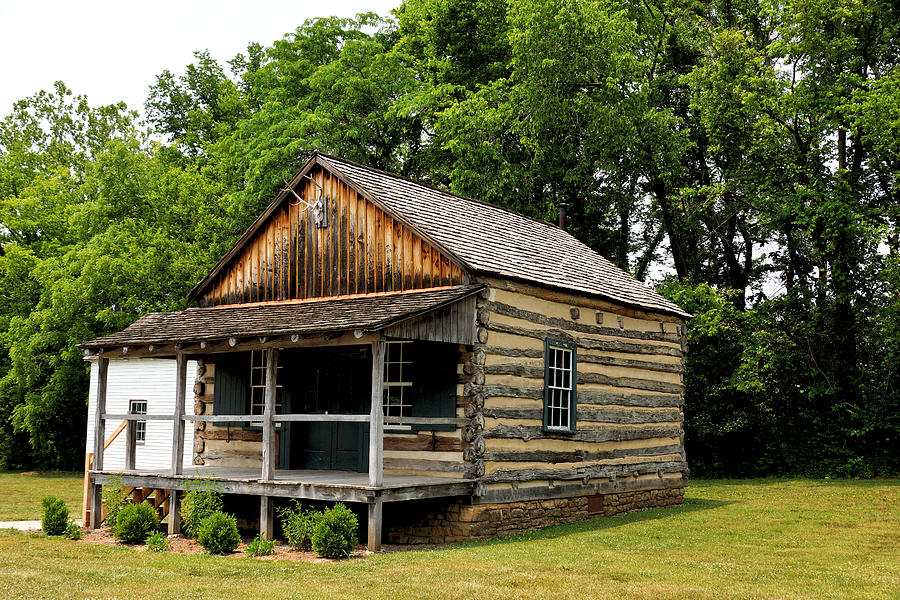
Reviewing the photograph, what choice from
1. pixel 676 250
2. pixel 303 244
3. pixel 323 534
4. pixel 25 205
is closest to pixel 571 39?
pixel 676 250

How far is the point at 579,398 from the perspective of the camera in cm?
1698

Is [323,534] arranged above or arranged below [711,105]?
below

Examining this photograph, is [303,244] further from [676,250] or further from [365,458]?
[676,250]

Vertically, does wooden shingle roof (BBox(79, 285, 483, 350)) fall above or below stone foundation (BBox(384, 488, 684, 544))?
above

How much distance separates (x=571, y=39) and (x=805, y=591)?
20346 millimetres

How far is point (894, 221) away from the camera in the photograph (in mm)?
25328

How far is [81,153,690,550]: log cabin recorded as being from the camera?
14383 millimetres

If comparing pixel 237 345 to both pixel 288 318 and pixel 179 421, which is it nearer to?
pixel 288 318

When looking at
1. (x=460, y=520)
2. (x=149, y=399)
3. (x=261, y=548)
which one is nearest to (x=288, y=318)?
(x=261, y=548)

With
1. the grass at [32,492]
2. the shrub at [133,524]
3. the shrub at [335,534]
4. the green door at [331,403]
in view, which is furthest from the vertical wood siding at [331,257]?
the grass at [32,492]

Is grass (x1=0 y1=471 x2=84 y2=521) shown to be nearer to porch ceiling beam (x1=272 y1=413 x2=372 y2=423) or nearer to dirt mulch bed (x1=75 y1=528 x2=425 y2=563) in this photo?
dirt mulch bed (x1=75 y1=528 x2=425 y2=563)

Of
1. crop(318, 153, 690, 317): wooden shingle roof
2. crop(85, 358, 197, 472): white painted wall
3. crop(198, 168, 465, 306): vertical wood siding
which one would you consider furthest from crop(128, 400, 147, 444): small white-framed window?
crop(318, 153, 690, 317): wooden shingle roof

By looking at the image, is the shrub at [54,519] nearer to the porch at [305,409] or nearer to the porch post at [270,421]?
the porch at [305,409]

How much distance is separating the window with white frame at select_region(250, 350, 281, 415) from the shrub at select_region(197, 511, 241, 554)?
3.78m
